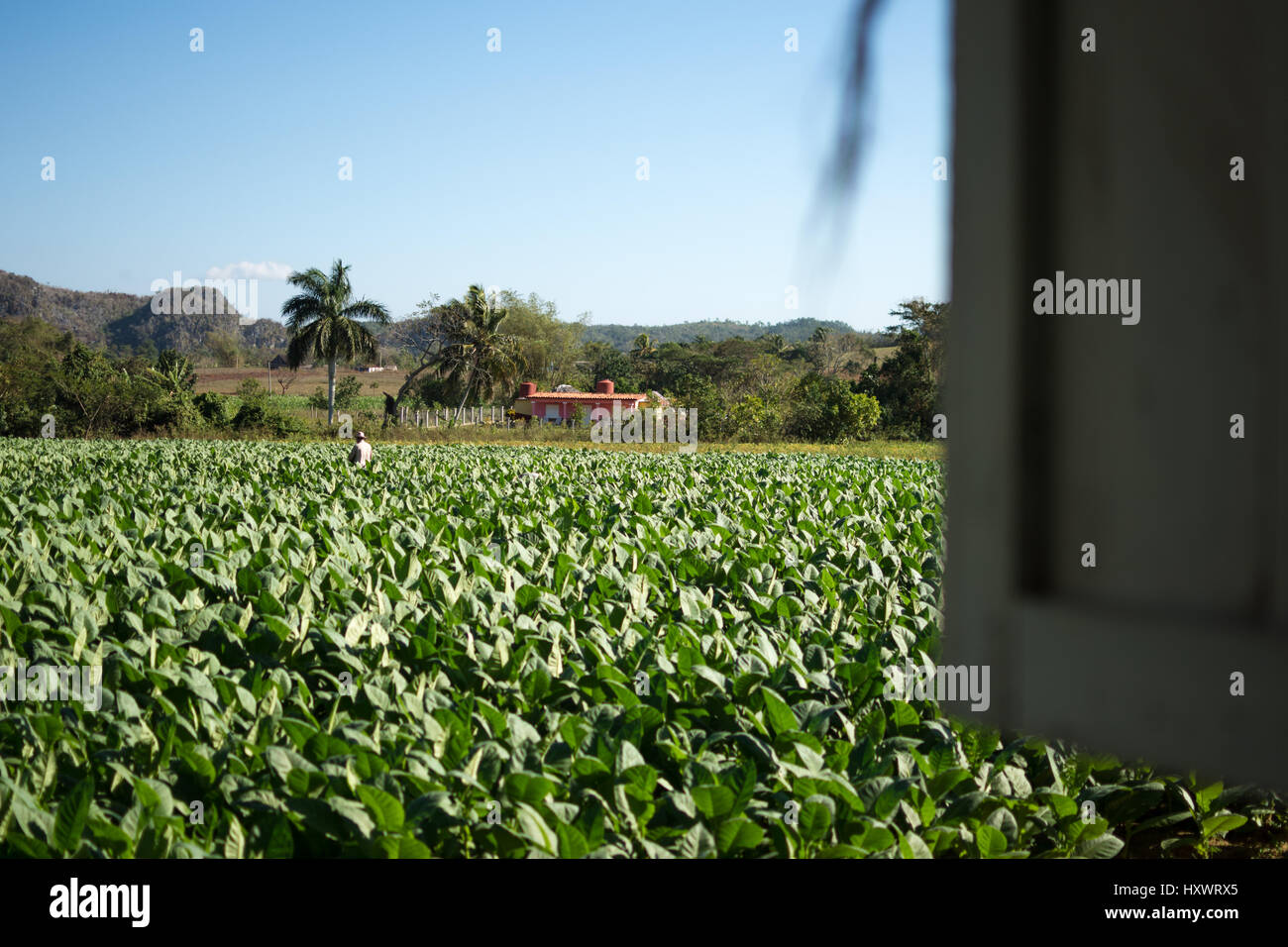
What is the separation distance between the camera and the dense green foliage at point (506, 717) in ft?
10.5

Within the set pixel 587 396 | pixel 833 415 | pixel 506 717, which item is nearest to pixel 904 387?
pixel 833 415

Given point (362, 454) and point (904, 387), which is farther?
point (904, 387)

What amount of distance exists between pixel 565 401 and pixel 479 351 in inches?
289

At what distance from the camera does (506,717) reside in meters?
4.02

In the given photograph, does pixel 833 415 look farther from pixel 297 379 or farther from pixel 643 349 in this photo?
pixel 297 379

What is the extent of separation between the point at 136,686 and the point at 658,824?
2606 mm

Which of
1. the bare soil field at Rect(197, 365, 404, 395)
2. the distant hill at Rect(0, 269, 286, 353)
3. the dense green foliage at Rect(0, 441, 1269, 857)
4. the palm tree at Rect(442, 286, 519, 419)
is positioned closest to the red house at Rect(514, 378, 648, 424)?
the palm tree at Rect(442, 286, 519, 419)

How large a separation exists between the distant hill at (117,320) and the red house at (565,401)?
78.8 metres

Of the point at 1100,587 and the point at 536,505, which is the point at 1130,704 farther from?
the point at 536,505

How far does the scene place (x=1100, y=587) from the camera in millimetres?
486

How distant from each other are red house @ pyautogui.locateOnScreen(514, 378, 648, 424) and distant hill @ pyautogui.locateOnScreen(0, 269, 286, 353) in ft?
259

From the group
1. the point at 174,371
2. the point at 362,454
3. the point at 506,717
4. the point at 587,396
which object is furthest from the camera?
the point at 587,396

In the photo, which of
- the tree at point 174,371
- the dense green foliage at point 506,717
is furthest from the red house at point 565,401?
the dense green foliage at point 506,717

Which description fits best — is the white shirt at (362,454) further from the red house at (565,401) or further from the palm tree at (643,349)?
the palm tree at (643,349)
